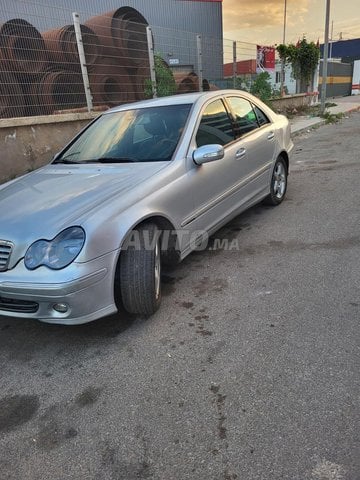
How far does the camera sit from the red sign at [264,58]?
18.4 metres

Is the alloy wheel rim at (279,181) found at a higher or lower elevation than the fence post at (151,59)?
lower

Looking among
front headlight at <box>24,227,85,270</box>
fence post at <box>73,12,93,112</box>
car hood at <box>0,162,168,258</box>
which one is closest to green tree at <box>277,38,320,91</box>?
fence post at <box>73,12,93,112</box>

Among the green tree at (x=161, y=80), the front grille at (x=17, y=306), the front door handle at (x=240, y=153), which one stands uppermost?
the green tree at (x=161, y=80)

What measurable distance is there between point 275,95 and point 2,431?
18796 millimetres

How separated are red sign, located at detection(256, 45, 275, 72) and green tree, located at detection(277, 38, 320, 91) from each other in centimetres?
66

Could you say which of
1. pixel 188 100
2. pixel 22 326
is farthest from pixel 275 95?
pixel 22 326

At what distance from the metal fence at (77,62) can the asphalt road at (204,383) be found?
5256 mm

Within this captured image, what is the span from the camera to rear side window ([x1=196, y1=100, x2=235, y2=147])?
12.8ft

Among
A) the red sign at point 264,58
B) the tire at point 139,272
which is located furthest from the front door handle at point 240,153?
the red sign at point 264,58

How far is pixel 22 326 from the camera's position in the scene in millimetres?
3238

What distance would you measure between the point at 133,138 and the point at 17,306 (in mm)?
1956

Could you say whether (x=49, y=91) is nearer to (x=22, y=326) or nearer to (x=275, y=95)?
(x=22, y=326)

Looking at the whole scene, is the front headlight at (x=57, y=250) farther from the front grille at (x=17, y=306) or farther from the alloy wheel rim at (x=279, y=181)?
the alloy wheel rim at (x=279, y=181)

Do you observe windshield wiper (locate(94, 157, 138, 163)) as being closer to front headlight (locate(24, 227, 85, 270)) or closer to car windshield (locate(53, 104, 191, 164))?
car windshield (locate(53, 104, 191, 164))
